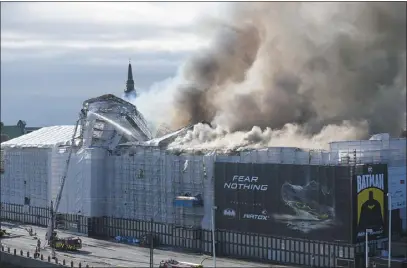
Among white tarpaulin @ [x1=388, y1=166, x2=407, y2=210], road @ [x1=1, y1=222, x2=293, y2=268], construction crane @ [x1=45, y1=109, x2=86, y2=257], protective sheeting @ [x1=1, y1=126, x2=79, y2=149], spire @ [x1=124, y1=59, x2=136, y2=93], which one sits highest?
spire @ [x1=124, y1=59, x2=136, y2=93]

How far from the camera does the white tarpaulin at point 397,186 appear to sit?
59062 millimetres

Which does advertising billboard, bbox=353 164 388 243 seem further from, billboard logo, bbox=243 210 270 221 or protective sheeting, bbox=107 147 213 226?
protective sheeting, bbox=107 147 213 226

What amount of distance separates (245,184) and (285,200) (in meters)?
4.28

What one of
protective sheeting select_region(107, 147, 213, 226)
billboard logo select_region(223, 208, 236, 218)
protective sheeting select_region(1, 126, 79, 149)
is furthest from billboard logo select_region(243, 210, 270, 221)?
protective sheeting select_region(1, 126, 79, 149)

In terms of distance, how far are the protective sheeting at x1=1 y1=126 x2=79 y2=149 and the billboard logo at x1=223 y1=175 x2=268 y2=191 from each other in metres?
26.2

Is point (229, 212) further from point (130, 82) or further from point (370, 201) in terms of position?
point (130, 82)

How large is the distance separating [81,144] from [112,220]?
909cm

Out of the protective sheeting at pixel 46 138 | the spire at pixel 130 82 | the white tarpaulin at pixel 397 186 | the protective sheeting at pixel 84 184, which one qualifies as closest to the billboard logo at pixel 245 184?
the white tarpaulin at pixel 397 186

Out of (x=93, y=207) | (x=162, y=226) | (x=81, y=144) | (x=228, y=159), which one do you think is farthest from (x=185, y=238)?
(x=81, y=144)

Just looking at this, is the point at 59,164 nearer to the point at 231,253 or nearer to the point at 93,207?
the point at 93,207

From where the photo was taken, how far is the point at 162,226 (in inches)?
2689

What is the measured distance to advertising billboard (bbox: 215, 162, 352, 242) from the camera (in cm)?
5528

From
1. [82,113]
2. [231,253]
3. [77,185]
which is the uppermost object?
[82,113]

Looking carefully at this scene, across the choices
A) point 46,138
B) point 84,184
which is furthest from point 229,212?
point 46,138
